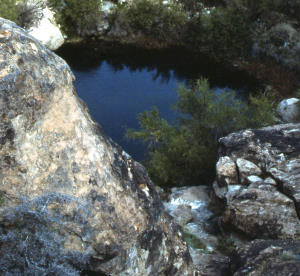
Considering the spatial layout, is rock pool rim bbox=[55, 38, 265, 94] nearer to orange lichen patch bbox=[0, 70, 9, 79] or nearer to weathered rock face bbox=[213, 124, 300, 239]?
weathered rock face bbox=[213, 124, 300, 239]

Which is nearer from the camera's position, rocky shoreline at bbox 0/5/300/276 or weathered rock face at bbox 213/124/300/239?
rocky shoreline at bbox 0/5/300/276

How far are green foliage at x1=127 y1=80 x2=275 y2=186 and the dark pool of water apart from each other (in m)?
1.60

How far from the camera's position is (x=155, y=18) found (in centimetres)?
2481

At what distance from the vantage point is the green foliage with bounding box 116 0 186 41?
24.5 metres

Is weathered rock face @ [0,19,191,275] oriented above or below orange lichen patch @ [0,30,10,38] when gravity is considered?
below

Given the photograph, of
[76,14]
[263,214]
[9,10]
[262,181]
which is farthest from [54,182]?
[76,14]

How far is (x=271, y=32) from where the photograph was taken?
22875mm

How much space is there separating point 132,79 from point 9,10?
672 cm

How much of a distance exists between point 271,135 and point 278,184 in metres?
1.55

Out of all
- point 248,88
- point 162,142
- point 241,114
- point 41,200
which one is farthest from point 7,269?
point 248,88

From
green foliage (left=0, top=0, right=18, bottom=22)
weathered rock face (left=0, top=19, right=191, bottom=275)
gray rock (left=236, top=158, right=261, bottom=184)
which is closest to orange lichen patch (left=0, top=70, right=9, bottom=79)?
weathered rock face (left=0, top=19, right=191, bottom=275)

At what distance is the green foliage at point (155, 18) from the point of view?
24.5 meters

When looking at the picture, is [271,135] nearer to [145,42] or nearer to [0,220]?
[0,220]

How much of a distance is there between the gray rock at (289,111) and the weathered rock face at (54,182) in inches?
505
